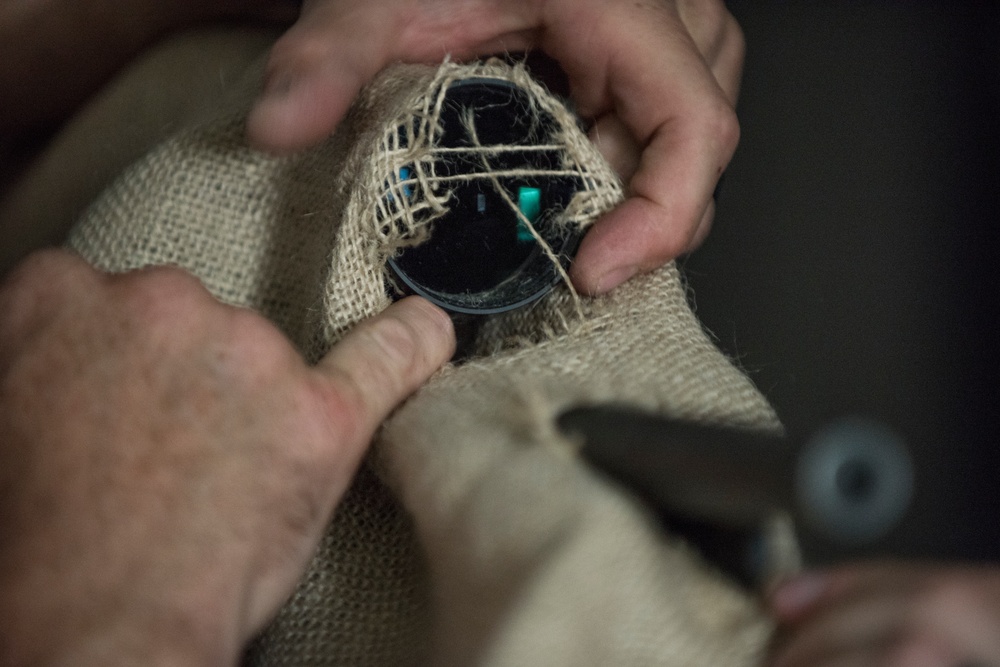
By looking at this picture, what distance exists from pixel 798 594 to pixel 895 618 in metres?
0.03

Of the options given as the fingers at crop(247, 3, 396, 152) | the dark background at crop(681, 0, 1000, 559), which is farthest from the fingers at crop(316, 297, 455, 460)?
the dark background at crop(681, 0, 1000, 559)

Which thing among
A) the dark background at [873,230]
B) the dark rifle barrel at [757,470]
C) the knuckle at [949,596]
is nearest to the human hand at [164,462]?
the dark rifle barrel at [757,470]

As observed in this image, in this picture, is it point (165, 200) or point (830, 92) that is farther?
point (830, 92)

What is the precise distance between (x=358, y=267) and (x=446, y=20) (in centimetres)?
→ 20

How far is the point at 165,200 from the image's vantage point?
0.47 meters

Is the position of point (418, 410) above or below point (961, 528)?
above

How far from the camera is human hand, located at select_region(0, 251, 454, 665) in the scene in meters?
0.31

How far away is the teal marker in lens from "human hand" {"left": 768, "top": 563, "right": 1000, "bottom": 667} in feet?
0.66

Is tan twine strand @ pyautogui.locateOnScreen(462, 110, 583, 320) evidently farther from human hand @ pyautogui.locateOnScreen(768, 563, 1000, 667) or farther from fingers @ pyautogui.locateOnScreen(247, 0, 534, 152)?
human hand @ pyautogui.locateOnScreen(768, 563, 1000, 667)

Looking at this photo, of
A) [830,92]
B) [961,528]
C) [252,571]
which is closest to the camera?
[252,571]

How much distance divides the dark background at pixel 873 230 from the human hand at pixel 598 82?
0.22 metres

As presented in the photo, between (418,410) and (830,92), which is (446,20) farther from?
(830,92)

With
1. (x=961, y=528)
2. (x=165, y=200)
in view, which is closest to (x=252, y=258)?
(x=165, y=200)

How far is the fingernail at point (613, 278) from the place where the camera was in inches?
Result: 16.4
